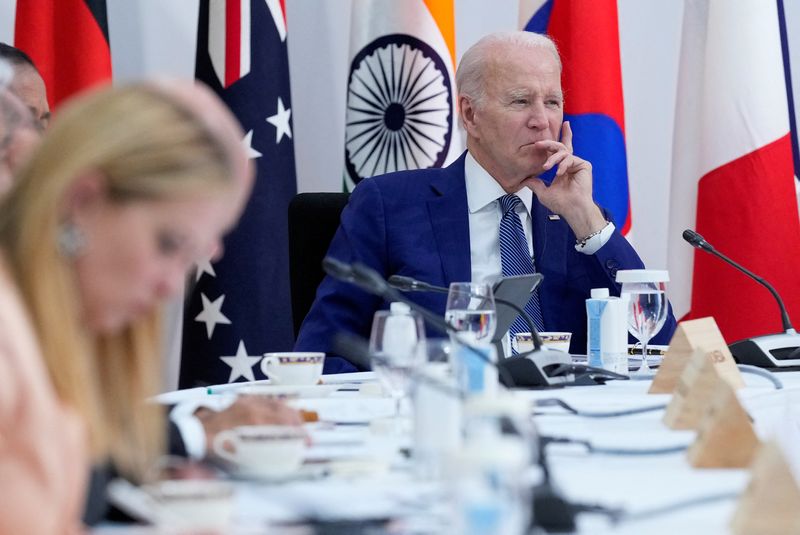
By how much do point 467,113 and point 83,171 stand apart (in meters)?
2.38

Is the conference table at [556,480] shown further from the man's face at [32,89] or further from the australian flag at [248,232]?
the australian flag at [248,232]

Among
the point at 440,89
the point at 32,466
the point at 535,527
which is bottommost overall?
the point at 535,527

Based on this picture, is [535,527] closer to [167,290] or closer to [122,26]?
[167,290]

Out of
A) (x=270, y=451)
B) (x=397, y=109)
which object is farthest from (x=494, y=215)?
(x=270, y=451)

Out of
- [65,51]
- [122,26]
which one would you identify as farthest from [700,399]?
[122,26]

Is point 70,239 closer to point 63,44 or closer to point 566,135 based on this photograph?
point 566,135

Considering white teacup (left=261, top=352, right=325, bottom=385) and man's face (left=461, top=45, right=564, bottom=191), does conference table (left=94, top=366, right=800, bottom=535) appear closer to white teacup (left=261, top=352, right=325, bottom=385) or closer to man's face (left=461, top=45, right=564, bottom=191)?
white teacup (left=261, top=352, right=325, bottom=385)

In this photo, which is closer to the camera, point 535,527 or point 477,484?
point 477,484

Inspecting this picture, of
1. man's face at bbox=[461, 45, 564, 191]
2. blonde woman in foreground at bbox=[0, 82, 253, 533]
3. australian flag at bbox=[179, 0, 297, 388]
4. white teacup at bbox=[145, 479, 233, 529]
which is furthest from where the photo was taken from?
australian flag at bbox=[179, 0, 297, 388]

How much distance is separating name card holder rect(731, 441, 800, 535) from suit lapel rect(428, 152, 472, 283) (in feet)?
5.98

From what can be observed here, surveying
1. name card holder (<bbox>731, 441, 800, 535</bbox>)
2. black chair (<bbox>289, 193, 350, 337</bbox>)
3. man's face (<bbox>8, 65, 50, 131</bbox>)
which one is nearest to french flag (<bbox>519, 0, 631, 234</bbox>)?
black chair (<bbox>289, 193, 350, 337</bbox>)

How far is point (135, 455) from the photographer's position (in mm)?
997

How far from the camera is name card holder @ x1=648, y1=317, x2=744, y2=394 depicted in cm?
179

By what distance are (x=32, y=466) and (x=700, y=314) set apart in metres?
3.09
